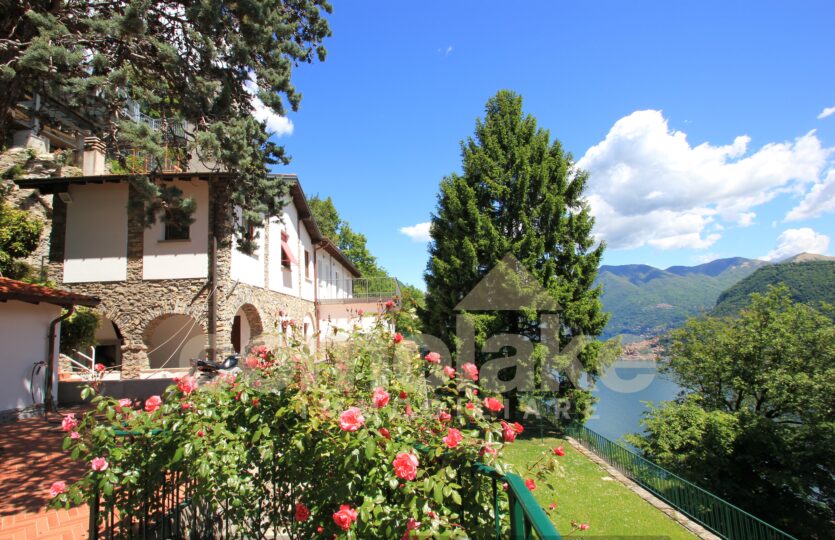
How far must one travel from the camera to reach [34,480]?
510cm

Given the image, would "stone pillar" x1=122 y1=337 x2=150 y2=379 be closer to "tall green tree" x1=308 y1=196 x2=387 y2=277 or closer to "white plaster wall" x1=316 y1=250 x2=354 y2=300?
"white plaster wall" x1=316 y1=250 x2=354 y2=300

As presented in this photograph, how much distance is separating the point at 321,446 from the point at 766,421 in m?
17.2

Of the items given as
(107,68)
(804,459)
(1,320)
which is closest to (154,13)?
(107,68)

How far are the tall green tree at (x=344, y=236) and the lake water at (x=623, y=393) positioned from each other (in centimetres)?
2617

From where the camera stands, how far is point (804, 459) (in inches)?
510

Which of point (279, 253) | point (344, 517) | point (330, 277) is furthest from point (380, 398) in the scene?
point (330, 277)

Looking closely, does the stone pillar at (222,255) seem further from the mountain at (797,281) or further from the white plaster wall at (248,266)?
the mountain at (797,281)

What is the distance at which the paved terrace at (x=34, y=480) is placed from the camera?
12.8 ft

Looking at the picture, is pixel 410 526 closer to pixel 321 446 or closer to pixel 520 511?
pixel 520 511

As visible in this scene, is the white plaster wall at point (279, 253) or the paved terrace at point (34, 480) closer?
the paved terrace at point (34, 480)

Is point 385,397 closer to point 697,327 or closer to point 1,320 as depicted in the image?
point 1,320

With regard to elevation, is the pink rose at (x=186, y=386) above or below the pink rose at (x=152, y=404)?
above

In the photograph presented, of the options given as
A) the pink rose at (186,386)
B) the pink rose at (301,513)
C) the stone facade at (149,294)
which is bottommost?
the pink rose at (301,513)

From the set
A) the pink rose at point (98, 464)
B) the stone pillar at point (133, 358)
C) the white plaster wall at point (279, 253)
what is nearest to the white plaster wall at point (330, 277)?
the white plaster wall at point (279, 253)
